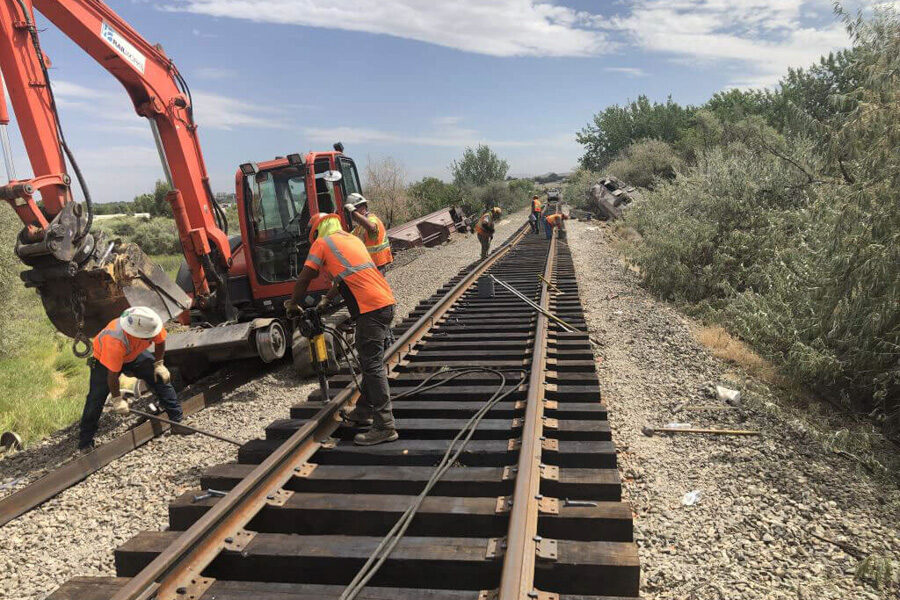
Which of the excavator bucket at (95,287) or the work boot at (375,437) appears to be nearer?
the work boot at (375,437)

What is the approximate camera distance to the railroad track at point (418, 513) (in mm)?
2701

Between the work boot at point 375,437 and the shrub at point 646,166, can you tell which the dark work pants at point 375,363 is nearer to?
the work boot at point 375,437

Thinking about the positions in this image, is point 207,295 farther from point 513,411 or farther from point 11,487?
point 513,411

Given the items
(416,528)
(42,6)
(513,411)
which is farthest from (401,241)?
(416,528)

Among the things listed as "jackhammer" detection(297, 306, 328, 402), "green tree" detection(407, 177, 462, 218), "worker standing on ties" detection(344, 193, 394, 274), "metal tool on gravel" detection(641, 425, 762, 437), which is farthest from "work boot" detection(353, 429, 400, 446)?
"green tree" detection(407, 177, 462, 218)

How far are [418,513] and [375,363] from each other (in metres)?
1.39

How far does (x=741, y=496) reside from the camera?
3.89 m

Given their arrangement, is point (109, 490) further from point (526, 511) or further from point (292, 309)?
point (526, 511)

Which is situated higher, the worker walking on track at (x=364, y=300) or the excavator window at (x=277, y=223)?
the excavator window at (x=277, y=223)

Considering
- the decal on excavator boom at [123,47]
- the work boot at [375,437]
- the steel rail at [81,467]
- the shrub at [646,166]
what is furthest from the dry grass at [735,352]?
the shrub at [646,166]

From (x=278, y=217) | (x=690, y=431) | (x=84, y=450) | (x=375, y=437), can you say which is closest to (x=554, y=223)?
(x=278, y=217)

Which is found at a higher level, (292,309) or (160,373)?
(292,309)

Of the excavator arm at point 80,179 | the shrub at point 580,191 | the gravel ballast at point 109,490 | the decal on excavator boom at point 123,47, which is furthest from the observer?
the shrub at point 580,191

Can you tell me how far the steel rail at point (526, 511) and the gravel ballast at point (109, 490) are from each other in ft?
8.65
